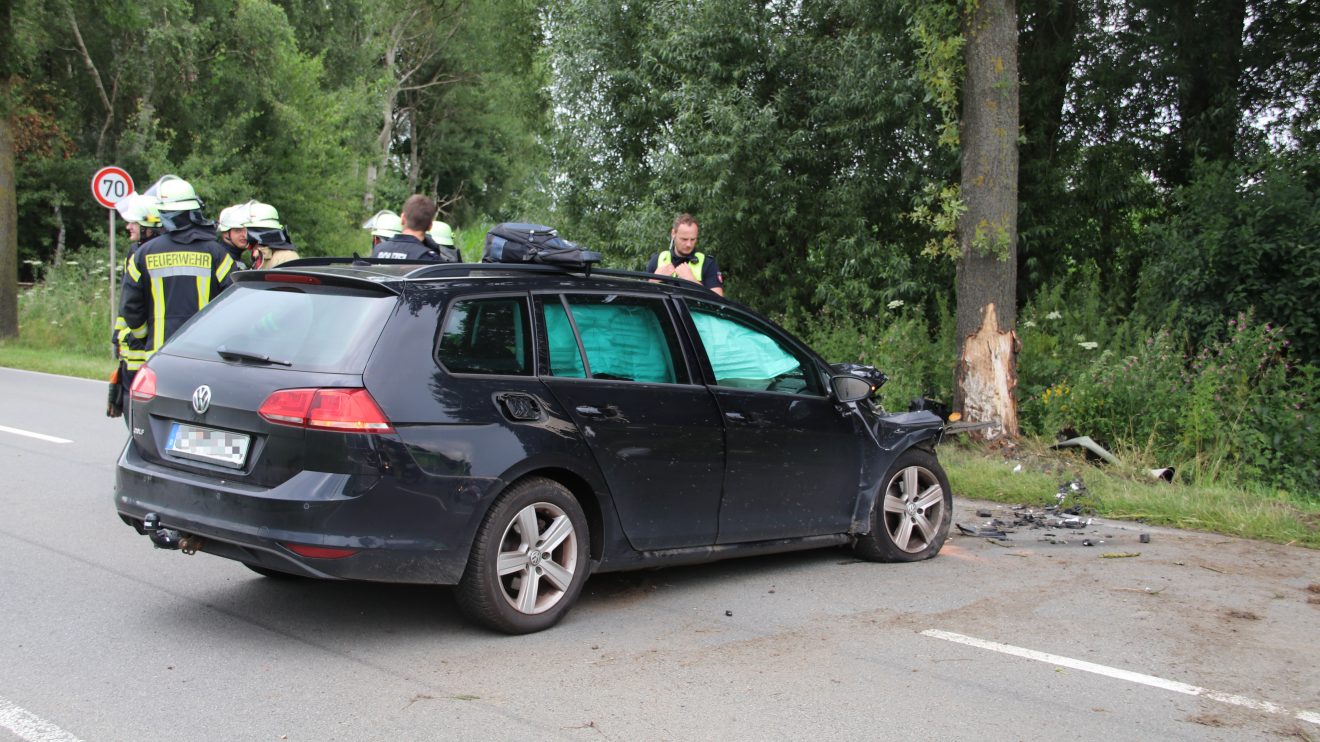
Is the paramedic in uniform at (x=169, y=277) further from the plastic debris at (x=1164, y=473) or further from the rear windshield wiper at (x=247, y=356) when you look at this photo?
the plastic debris at (x=1164, y=473)

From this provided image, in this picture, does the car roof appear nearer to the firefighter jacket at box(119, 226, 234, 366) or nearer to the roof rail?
the roof rail

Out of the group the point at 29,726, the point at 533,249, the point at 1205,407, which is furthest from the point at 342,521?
the point at 1205,407

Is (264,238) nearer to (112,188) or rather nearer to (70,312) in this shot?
(112,188)

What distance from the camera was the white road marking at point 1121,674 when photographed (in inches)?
176

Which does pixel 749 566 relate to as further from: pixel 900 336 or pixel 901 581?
pixel 900 336

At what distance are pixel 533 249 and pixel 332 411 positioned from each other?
166 centimetres

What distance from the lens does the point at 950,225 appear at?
35.2 feet

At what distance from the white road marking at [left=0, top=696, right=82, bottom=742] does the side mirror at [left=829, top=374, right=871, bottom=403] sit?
4.09m

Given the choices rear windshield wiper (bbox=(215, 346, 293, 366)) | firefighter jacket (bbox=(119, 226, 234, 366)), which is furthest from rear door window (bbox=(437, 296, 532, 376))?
firefighter jacket (bbox=(119, 226, 234, 366))

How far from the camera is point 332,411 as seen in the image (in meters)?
4.59

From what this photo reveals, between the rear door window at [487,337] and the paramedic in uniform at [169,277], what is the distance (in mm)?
3174

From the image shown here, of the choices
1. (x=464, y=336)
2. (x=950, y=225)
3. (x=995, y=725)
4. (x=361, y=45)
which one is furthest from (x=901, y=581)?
(x=361, y=45)

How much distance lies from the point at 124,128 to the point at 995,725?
30840mm

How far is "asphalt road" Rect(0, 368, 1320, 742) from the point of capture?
4156 mm
